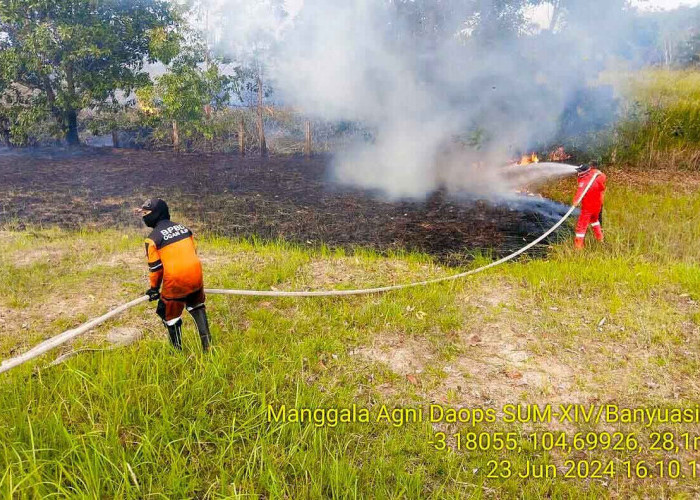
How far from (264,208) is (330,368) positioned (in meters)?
6.91

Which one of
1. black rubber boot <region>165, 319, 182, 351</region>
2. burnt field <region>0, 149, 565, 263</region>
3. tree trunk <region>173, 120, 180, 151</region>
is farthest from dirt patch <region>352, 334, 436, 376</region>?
tree trunk <region>173, 120, 180, 151</region>

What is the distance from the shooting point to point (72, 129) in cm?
1798

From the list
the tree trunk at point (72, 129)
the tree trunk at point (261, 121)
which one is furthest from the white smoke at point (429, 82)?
the tree trunk at point (72, 129)

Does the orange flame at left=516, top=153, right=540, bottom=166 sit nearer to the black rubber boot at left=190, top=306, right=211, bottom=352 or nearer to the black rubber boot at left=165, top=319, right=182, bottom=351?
the black rubber boot at left=190, top=306, right=211, bottom=352

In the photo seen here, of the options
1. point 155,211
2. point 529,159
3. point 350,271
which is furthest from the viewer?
point 529,159

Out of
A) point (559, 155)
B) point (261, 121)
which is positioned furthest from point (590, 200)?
point (261, 121)

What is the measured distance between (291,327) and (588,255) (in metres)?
4.97

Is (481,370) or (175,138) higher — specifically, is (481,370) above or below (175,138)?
below

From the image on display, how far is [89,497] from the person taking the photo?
8.39 feet

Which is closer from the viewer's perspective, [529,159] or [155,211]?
[155,211]

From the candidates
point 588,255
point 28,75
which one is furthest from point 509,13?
point 28,75

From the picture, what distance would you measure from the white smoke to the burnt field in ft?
10.1

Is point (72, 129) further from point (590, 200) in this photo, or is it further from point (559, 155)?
point (590, 200)

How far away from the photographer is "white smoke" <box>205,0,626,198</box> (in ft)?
50.3
